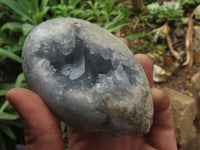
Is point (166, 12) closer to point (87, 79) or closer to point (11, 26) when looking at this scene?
point (11, 26)

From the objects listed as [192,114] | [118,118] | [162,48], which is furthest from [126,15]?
[118,118]

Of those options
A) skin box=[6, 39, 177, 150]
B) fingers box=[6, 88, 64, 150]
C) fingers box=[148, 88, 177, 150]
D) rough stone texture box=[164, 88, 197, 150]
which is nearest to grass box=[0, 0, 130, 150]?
skin box=[6, 39, 177, 150]

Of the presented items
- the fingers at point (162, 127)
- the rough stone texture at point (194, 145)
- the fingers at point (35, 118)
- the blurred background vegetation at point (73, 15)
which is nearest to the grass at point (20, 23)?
the blurred background vegetation at point (73, 15)

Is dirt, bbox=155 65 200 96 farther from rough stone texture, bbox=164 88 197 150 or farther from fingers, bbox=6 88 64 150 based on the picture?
fingers, bbox=6 88 64 150

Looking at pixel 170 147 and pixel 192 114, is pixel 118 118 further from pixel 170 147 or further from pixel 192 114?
pixel 192 114

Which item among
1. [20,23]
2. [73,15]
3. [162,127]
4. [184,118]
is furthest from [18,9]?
[184,118]

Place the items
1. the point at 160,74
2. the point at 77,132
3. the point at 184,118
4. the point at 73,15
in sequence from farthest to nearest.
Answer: the point at 73,15, the point at 160,74, the point at 184,118, the point at 77,132
